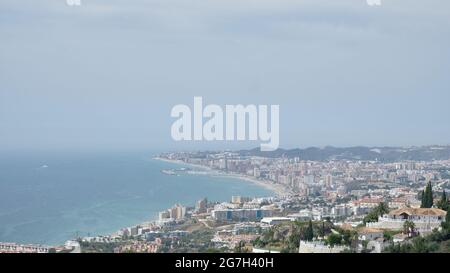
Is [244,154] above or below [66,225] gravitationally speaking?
above

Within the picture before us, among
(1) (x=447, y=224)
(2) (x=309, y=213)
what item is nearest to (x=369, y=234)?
(1) (x=447, y=224)

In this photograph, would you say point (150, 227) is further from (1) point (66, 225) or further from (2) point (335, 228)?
(2) point (335, 228)

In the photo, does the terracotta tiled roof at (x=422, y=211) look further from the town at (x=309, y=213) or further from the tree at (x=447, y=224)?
the tree at (x=447, y=224)

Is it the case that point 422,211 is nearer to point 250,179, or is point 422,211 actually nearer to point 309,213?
point 309,213

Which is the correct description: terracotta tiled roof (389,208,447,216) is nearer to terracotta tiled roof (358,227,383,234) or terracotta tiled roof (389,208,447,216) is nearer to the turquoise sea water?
terracotta tiled roof (358,227,383,234)
